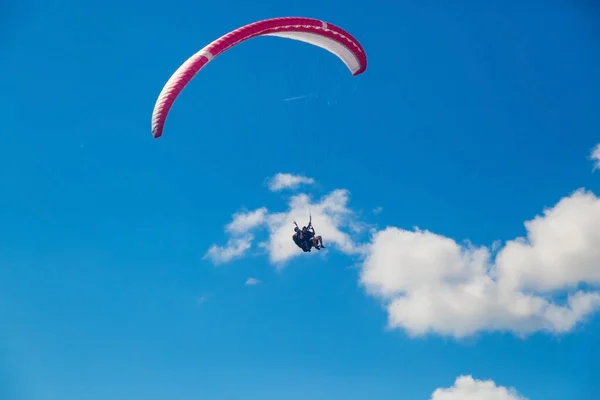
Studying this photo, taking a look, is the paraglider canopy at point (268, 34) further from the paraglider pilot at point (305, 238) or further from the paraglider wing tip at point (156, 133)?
the paraglider pilot at point (305, 238)

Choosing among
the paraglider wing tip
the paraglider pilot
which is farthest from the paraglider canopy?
the paraglider pilot

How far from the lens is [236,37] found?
25.4 m

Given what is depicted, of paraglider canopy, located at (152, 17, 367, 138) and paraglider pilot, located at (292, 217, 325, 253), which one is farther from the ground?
paraglider canopy, located at (152, 17, 367, 138)

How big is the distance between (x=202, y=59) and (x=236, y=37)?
1844 millimetres

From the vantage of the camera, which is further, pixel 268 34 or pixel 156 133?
pixel 268 34

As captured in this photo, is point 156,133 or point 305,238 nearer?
point 156,133

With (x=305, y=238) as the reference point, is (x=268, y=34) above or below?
above

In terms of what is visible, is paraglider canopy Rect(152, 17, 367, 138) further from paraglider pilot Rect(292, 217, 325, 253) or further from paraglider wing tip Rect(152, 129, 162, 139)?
paraglider pilot Rect(292, 217, 325, 253)

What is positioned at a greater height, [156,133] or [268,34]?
[268,34]

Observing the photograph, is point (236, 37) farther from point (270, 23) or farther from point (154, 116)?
point (154, 116)

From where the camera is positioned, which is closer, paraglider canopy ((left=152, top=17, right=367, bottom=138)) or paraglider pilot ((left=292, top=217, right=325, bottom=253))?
paraglider canopy ((left=152, top=17, right=367, bottom=138))

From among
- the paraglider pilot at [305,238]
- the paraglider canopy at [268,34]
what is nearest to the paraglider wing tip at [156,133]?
the paraglider canopy at [268,34]

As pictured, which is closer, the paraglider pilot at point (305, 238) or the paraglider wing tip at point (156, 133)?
the paraglider wing tip at point (156, 133)

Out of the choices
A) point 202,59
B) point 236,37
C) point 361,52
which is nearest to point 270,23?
point 236,37
